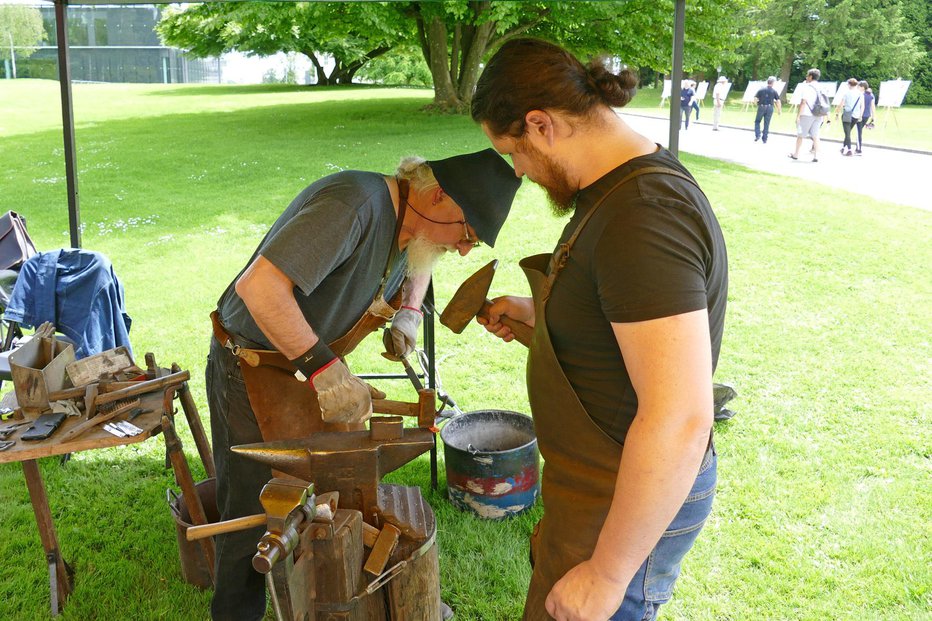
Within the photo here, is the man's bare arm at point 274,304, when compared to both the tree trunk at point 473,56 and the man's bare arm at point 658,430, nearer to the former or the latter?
the man's bare arm at point 658,430

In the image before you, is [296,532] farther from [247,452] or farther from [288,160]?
[288,160]

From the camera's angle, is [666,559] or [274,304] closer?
[666,559]

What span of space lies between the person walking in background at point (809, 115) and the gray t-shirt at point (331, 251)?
12.3 meters

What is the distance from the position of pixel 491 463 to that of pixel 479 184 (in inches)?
62.8

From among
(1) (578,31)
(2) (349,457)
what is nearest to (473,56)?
→ (1) (578,31)

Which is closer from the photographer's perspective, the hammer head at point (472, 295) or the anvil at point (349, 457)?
the anvil at point (349, 457)

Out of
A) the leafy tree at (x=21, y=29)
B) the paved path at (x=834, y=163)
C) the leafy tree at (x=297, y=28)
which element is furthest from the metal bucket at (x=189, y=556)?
the leafy tree at (x=21, y=29)

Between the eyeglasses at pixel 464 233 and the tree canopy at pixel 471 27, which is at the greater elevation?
the tree canopy at pixel 471 27

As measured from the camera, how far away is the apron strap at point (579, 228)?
126cm

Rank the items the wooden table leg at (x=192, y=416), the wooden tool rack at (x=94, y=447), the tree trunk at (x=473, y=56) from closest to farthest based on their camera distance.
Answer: the wooden tool rack at (x=94, y=447) → the wooden table leg at (x=192, y=416) → the tree trunk at (x=473, y=56)

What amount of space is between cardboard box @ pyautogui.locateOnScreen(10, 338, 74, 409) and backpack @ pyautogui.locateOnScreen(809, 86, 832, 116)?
12.7 m

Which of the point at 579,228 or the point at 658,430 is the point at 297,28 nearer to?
the point at 579,228

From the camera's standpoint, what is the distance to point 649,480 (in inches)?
46.0

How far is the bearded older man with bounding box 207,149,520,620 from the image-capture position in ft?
6.55
